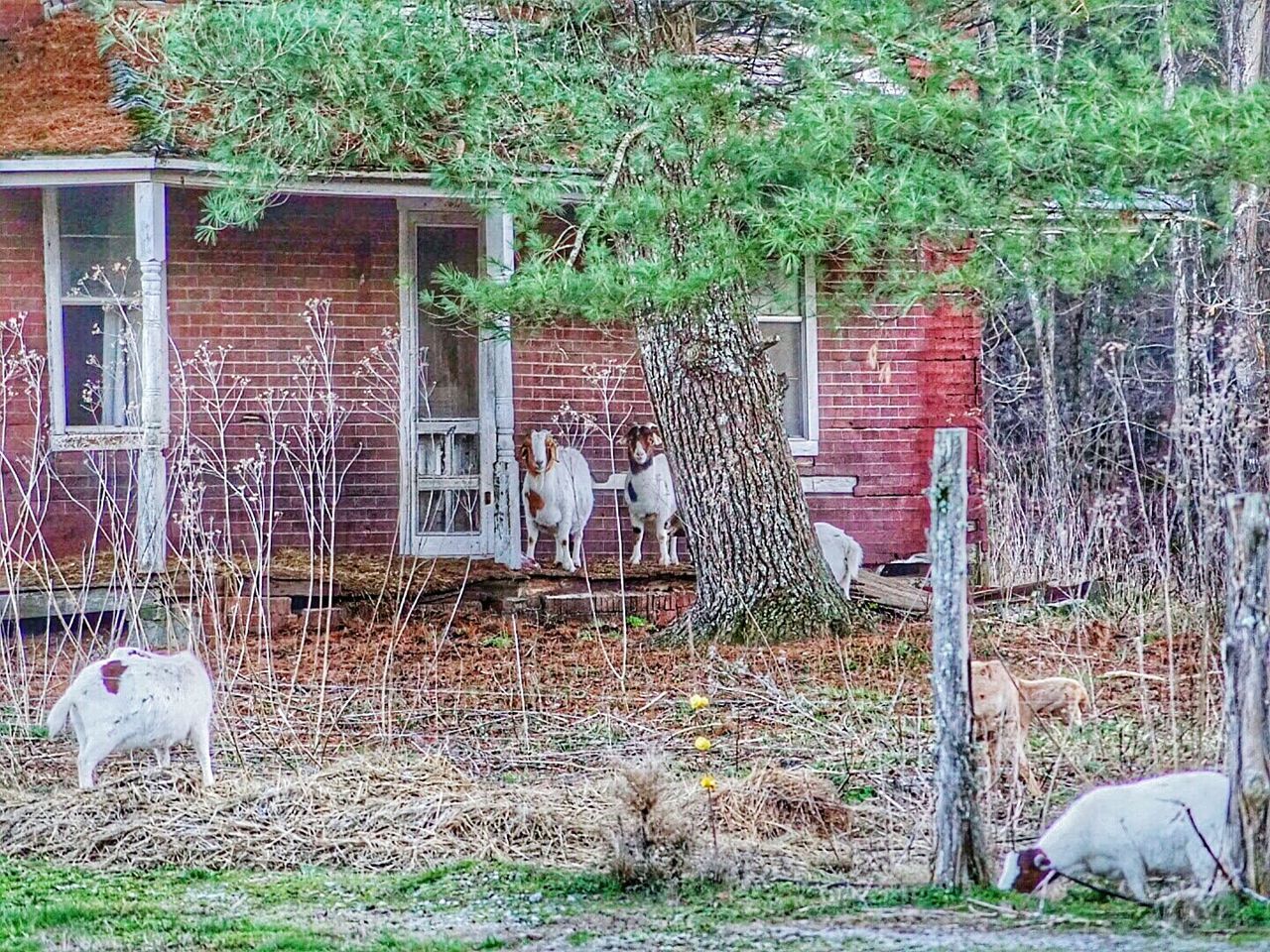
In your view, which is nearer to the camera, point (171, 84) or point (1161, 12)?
point (1161, 12)

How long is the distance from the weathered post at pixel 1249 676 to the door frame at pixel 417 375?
31.5 feet

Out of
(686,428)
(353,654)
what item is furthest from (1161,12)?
(353,654)

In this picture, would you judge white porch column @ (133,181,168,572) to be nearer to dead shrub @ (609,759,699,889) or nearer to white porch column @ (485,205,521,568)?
white porch column @ (485,205,521,568)

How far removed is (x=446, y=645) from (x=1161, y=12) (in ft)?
18.8

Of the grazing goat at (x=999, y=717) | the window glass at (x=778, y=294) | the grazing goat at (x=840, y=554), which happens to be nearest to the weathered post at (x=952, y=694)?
the grazing goat at (x=999, y=717)

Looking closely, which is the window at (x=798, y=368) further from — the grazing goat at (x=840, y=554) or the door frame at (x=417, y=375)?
the door frame at (x=417, y=375)

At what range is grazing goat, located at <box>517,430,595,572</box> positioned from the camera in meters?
14.5

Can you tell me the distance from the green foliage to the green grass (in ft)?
12.3

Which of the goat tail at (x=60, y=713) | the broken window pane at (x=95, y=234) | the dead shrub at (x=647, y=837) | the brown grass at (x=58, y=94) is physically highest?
the brown grass at (x=58, y=94)

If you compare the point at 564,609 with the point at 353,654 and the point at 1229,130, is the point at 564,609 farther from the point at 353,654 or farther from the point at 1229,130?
the point at 1229,130

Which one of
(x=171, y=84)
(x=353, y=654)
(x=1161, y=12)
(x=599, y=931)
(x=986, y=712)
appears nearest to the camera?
(x=599, y=931)

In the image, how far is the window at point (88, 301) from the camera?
14.3 m

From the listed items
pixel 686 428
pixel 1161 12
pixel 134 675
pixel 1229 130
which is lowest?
pixel 134 675

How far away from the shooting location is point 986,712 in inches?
283
